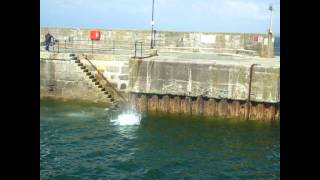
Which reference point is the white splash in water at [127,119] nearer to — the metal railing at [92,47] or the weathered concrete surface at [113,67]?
the weathered concrete surface at [113,67]

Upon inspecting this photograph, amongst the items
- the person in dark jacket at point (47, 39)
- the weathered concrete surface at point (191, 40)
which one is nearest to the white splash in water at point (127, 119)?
the weathered concrete surface at point (191, 40)

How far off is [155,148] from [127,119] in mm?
6024

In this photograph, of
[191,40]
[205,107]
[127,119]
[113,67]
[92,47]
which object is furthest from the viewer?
[92,47]

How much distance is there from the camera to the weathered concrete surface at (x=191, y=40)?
104ft

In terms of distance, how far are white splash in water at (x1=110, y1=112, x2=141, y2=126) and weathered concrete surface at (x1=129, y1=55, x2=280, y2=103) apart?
5.50 feet

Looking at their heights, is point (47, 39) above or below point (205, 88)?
above

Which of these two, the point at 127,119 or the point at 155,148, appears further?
the point at 127,119

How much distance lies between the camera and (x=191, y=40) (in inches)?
1321

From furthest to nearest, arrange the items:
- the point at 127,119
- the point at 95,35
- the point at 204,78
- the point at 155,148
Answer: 1. the point at 95,35
2. the point at 204,78
3. the point at 127,119
4. the point at 155,148

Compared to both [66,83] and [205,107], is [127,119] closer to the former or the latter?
[205,107]

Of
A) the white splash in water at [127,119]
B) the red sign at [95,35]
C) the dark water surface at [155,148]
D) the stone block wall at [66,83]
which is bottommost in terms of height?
the dark water surface at [155,148]

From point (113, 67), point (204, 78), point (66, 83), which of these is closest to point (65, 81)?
point (66, 83)

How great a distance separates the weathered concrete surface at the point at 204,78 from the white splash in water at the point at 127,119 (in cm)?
168
